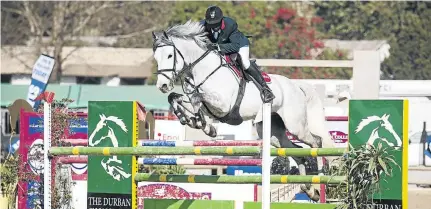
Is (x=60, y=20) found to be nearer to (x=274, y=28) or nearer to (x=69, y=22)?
(x=69, y=22)

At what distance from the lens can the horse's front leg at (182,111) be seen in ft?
25.4

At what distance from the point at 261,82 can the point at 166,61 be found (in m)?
A: 0.97

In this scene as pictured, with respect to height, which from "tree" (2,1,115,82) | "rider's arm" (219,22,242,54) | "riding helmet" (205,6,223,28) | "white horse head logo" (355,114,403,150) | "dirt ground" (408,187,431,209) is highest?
A: "tree" (2,1,115,82)

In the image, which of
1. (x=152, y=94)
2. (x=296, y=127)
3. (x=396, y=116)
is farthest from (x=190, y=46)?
(x=152, y=94)

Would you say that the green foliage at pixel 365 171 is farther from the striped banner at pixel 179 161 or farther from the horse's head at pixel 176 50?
the horse's head at pixel 176 50

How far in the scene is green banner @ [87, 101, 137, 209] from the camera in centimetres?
703

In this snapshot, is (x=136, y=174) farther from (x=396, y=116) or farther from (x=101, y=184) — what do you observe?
(x=396, y=116)

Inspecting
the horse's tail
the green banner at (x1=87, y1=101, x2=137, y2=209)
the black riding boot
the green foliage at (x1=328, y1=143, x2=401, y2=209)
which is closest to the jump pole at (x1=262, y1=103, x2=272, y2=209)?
the green foliage at (x1=328, y1=143, x2=401, y2=209)

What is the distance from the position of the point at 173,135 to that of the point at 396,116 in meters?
6.85

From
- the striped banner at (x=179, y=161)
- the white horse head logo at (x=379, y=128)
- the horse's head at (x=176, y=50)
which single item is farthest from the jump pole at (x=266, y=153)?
the horse's head at (x=176, y=50)

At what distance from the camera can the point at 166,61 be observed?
7.72 m

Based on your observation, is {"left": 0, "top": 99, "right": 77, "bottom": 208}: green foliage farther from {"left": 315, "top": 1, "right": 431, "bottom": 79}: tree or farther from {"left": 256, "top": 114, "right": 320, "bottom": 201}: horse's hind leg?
{"left": 315, "top": 1, "right": 431, "bottom": 79}: tree

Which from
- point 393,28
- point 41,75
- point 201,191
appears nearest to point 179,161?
point 201,191

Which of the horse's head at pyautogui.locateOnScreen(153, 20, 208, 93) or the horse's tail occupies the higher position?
the horse's head at pyautogui.locateOnScreen(153, 20, 208, 93)
